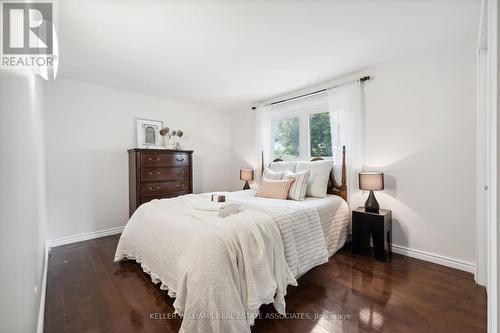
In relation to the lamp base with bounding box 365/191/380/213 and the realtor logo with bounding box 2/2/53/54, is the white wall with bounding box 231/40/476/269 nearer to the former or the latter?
the lamp base with bounding box 365/191/380/213

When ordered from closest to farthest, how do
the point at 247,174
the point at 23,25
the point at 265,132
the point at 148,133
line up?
the point at 23,25, the point at 148,133, the point at 265,132, the point at 247,174

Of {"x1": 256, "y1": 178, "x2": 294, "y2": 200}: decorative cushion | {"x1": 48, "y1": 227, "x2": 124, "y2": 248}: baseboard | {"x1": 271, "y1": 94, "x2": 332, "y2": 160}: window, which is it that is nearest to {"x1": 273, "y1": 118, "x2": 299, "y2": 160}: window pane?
{"x1": 271, "y1": 94, "x2": 332, "y2": 160}: window

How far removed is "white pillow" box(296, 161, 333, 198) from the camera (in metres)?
2.84

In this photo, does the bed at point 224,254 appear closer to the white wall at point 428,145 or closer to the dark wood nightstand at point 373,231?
the dark wood nightstand at point 373,231

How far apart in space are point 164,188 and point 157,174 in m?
0.25

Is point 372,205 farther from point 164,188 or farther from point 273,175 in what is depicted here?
point 164,188

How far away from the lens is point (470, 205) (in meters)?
2.14

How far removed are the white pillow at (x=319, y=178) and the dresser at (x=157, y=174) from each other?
2084 millimetres

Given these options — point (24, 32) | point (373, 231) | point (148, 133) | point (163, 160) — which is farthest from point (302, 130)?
point (24, 32)

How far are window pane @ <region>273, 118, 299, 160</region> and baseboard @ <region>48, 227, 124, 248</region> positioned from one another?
302cm

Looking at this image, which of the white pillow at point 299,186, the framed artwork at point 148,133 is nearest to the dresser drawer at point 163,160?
the framed artwork at point 148,133

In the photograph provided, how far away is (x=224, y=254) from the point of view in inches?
52.3

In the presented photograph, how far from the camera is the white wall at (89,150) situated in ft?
9.59

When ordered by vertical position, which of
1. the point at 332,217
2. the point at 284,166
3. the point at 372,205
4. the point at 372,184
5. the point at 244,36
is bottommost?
the point at 332,217
